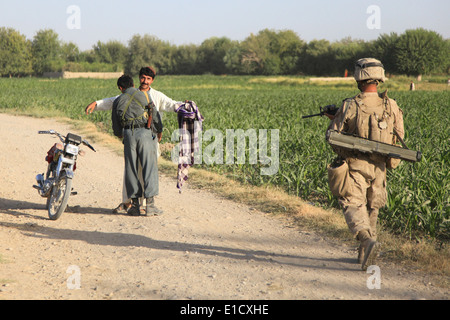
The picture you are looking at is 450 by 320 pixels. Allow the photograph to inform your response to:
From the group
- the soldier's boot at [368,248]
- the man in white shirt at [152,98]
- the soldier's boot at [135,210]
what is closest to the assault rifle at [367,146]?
the soldier's boot at [368,248]

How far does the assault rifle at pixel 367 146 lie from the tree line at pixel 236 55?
69.8 meters

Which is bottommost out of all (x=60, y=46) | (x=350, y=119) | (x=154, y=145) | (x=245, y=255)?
(x=245, y=255)

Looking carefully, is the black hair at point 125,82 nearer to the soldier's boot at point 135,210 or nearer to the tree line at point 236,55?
the soldier's boot at point 135,210

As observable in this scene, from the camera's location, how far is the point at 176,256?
5.64 m

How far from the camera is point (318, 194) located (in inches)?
345

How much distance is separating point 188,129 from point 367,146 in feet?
12.0

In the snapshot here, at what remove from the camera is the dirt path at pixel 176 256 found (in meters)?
4.55

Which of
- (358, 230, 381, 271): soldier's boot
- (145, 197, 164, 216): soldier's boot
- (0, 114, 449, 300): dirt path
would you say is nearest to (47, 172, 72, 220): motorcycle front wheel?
(0, 114, 449, 300): dirt path

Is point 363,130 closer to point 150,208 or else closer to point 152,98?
point 150,208

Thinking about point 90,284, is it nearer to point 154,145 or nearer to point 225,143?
point 154,145

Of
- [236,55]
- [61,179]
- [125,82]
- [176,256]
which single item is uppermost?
[236,55]

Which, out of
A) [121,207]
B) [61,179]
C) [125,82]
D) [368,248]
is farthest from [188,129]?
[368,248]
